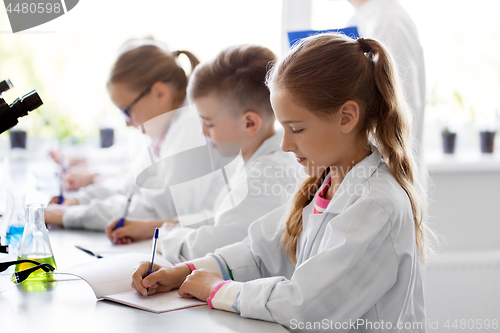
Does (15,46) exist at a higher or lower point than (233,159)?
higher

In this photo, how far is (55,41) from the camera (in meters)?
2.17

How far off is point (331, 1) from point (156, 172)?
118cm

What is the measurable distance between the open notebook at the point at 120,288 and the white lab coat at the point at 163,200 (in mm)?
529

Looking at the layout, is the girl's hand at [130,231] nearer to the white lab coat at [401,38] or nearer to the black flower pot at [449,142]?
the white lab coat at [401,38]

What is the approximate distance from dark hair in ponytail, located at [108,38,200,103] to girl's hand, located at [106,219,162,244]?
1.63 feet

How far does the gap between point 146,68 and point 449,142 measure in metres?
1.46

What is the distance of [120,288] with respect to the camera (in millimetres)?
895

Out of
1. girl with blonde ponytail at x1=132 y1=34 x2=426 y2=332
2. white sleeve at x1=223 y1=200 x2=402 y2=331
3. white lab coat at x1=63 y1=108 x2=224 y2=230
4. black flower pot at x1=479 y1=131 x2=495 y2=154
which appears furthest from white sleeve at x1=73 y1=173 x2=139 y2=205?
black flower pot at x1=479 y1=131 x2=495 y2=154

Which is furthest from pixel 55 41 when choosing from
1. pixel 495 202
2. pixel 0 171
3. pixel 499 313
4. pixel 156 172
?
pixel 499 313

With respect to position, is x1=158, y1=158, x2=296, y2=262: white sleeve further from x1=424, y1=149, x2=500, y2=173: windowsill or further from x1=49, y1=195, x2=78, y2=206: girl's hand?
x1=424, y1=149, x2=500, y2=173: windowsill

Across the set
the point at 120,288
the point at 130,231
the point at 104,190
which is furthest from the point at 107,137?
the point at 120,288

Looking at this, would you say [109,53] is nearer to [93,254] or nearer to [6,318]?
[93,254]

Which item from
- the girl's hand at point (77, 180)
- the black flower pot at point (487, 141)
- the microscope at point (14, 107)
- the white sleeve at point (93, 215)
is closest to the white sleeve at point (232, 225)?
the white sleeve at point (93, 215)

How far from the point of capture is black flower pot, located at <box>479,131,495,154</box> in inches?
88.9
